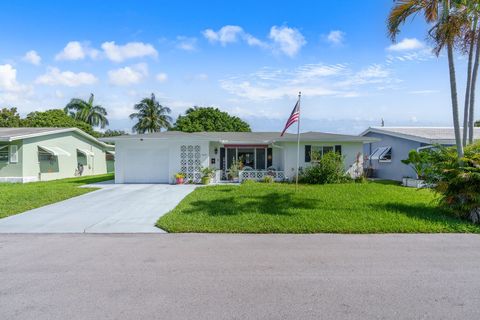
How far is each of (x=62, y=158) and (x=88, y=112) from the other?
20.9 metres

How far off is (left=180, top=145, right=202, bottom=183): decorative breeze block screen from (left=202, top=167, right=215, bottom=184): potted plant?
389 millimetres

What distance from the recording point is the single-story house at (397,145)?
53.0ft

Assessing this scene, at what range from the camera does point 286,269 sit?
4688 millimetres

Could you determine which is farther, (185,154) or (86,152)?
(86,152)

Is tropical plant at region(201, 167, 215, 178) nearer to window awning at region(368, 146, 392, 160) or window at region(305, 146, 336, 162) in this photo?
window at region(305, 146, 336, 162)

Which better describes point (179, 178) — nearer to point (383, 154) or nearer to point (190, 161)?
point (190, 161)

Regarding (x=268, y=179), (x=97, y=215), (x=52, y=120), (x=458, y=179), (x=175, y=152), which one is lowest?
(x=97, y=215)

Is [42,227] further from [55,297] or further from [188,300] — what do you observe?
[188,300]

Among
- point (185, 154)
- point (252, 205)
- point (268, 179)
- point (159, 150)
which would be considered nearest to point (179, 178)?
point (185, 154)

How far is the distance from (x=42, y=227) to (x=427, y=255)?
9.02 meters

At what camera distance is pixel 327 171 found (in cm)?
1581

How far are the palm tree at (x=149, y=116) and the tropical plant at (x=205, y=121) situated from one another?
2.45 m

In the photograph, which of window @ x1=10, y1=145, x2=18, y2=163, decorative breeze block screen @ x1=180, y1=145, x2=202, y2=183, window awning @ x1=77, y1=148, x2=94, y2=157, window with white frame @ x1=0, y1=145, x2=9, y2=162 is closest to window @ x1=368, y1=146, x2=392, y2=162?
decorative breeze block screen @ x1=180, y1=145, x2=202, y2=183

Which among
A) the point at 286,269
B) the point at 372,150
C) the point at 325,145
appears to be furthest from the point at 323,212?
the point at 372,150
